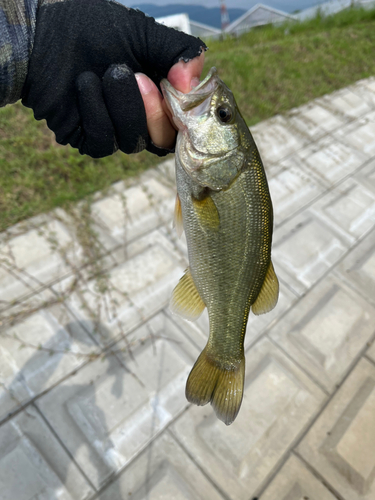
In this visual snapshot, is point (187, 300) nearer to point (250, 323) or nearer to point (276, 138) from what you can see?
point (250, 323)

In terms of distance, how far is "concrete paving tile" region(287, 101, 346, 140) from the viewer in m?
5.56

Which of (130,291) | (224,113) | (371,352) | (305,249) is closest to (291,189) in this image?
(305,249)

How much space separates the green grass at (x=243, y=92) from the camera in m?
3.66

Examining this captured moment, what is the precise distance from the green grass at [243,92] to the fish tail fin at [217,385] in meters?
2.63

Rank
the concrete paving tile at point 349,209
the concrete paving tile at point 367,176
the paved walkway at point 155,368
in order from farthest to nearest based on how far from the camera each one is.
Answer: the concrete paving tile at point 367,176 < the concrete paving tile at point 349,209 < the paved walkway at point 155,368

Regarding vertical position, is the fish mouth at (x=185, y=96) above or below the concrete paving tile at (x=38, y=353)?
above

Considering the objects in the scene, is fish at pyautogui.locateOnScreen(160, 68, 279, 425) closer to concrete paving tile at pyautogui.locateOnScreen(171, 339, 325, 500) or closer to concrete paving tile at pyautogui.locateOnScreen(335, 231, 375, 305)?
concrete paving tile at pyautogui.locateOnScreen(171, 339, 325, 500)

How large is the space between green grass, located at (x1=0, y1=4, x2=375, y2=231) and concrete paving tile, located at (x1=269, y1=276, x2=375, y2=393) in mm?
2575

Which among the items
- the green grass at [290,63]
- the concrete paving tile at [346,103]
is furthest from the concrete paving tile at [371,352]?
the concrete paving tile at [346,103]

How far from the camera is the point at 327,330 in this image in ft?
11.1

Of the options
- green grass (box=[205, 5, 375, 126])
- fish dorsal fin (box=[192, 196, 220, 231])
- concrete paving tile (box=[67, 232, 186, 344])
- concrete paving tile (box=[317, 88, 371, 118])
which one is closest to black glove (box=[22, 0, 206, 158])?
fish dorsal fin (box=[192, 196, 220, 231])

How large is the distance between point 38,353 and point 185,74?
2437mm

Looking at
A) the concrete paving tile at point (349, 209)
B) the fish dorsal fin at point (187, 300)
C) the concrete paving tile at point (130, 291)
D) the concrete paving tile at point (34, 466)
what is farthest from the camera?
the concrete paving tile at point (349, 209)

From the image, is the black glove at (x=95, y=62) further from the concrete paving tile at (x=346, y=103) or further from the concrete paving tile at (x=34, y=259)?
the concrete paving tile at (x=346, y=103)
